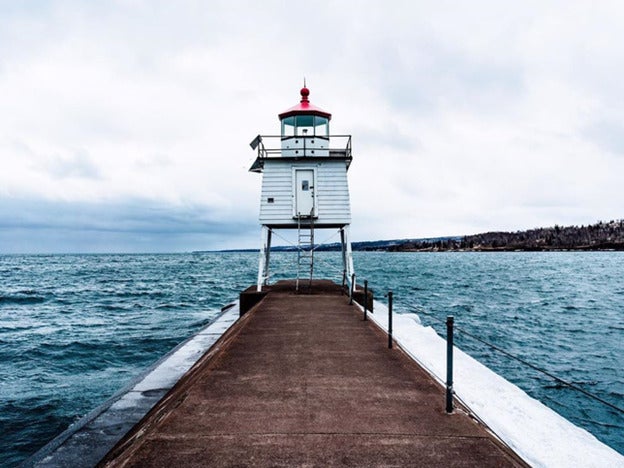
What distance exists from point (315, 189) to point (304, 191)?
47 cm

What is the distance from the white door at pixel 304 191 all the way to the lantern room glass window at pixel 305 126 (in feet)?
5.68

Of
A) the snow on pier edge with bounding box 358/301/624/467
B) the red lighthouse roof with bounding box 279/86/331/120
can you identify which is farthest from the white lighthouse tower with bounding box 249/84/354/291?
the snow on pier edge with bounding box 358/301/624/467

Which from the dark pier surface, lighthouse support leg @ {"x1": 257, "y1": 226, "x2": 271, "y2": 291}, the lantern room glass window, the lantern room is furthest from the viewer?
the lantern room glass window

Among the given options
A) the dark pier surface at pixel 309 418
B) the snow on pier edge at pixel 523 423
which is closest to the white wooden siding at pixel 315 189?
the snow on pier edge at pixel 523 423

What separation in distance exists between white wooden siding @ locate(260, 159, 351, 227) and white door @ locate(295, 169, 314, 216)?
212mm

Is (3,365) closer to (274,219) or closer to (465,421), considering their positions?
(274,219)

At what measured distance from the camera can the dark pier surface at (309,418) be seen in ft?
13.1

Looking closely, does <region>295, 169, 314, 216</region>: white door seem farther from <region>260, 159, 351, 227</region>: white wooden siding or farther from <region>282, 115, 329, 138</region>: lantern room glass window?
<region>282, 115, 329, 138</region>: lantern room glass window

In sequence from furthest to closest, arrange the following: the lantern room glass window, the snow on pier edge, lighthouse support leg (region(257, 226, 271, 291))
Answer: the lantern room glass window
lighthouse support leg (region(257, 226, 271, 291))
the snow on pier edge

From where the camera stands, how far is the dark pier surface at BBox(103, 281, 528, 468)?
4008mm

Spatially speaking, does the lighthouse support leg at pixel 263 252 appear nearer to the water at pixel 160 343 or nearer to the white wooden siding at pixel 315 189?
the white wooden siding at pixel 315 189

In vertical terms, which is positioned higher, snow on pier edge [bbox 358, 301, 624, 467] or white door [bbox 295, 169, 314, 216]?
white door [bbox 295, 169, 314, 216]

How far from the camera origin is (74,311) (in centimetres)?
2672

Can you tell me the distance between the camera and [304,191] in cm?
A: 1758
